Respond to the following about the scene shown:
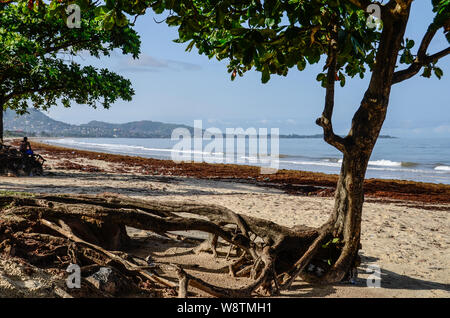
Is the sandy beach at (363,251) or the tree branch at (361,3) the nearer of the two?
the tree branch at (361,3)

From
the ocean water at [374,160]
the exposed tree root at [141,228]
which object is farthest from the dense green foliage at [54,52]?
the ocean water at [374,160]

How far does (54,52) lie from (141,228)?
1339cm

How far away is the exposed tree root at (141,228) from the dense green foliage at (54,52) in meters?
9.21

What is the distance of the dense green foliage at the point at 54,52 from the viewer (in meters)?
12.2

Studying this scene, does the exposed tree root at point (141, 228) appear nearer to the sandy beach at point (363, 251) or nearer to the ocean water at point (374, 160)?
the sandy beach at point (363, 251)

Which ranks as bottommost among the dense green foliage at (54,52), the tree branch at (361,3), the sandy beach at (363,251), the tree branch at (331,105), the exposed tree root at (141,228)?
the sandy beach at (363,251)

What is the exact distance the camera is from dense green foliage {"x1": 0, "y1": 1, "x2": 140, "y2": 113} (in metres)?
12.2

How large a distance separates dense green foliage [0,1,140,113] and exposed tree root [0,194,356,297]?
363 inches

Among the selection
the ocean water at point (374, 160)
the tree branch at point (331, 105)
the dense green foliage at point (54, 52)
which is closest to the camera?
the tree branch at point (331, 105)

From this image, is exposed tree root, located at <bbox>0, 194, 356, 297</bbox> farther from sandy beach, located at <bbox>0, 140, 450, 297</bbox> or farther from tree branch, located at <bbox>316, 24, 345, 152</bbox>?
tree branch, located at <bbox>316, 24, 345, 152</bbox>

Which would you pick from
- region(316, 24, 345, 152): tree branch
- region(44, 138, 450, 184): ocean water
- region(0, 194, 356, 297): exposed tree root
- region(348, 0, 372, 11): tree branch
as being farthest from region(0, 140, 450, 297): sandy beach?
region(44, 138, 450, 184): ocean water

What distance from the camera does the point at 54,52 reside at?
48.2 ft
